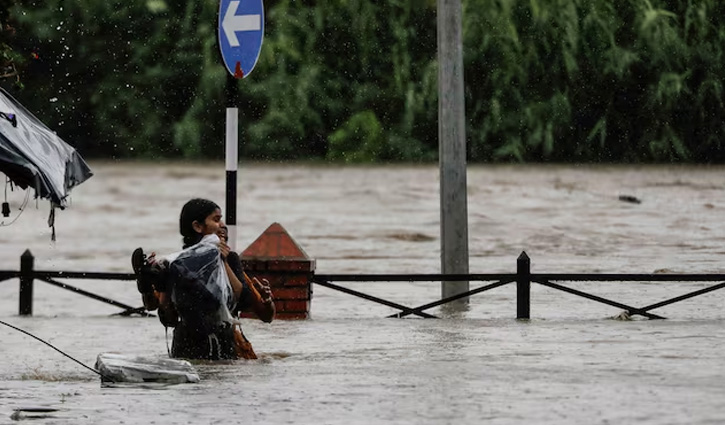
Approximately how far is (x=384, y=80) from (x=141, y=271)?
3812 centimetres

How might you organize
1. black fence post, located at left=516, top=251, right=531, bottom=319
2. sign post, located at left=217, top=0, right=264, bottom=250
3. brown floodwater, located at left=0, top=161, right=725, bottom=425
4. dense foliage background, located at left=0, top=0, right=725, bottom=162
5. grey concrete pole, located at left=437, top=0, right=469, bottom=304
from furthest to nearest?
dense foliage background, located at left=0, top=0, right=725, bottom=162 → grey concrete pole, located at left=437, top=0, right=469, bottom=304 → black fence post, located at left=516, top=251, right=531, bottom=319 → sign post, located at left=217, top=0, right=264, bottom=250 → brown floodwater, located at left=0, top=161, right=725, bottom=425

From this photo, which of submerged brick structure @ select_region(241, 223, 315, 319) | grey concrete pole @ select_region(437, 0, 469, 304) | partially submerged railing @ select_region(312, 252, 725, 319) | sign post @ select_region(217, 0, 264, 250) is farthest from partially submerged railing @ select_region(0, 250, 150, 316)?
grey concrete pole @ select_region(437, 0, 469, 304)

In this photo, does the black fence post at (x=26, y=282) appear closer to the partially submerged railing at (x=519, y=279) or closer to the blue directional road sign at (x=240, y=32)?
the partially submerged railing at (x=519, y=279)

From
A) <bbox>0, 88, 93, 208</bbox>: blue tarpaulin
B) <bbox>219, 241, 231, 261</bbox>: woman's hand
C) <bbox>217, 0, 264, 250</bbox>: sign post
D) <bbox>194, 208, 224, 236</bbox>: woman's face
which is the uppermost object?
<bbox>217, 0, 264, 250</bbox>: sign post

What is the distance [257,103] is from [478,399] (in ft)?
128

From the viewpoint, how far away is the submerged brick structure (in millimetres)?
18344

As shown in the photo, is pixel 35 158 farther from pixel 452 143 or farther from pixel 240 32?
pixel 452 143

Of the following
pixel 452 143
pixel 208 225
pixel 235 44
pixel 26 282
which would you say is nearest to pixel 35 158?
pixel 208 225

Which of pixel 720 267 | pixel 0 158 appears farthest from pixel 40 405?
pixel 720 267

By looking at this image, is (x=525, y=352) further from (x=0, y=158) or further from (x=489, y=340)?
(x=0, y=158)

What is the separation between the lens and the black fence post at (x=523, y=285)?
18.2 metres

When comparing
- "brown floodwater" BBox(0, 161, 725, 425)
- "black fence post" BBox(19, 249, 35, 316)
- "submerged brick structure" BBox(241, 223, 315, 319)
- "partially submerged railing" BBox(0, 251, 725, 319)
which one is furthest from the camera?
"black fence post" BBox(19, 249, 35, 316)

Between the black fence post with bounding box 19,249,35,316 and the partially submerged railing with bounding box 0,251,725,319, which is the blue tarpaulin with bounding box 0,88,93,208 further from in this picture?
the black fence post with bounding box 19,249,35,316

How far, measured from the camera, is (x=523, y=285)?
18375mm
